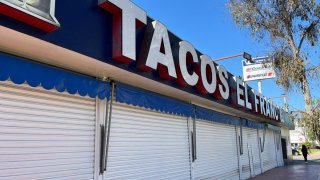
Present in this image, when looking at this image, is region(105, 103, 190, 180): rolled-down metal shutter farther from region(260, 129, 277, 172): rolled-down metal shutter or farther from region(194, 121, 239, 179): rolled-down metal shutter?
region(260, 129, 277, 172): rolled-down metal shutter

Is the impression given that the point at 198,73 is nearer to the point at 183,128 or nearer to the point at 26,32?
the point at 183,128

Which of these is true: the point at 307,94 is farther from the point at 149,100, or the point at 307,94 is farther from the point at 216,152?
the point at 149,100

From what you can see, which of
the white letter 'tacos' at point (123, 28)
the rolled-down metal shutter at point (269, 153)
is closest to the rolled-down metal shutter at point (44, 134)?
the white letter 'tacos' at point (123, 28)

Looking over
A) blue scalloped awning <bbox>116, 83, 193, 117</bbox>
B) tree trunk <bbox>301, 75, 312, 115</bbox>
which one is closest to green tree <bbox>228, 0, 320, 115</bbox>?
tree trunk <bbox>301, 75, 312, 115</bbox>

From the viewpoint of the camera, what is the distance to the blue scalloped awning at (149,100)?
6688mm

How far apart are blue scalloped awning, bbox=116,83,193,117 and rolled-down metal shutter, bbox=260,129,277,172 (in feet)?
39.0

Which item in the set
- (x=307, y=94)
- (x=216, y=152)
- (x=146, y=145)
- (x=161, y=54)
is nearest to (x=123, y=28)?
(x=161, y=54)

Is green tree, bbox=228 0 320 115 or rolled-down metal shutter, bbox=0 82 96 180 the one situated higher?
green tree, bbox=228 0 320 115

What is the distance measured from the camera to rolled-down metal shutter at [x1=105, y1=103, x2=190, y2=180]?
6.79 m

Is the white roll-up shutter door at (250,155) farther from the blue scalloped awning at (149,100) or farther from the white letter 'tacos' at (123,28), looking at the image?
the white letter 'tacos' at (123,28)

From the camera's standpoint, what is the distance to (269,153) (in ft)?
69.8

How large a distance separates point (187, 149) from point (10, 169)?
602cm

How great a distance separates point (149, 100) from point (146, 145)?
45.7 inches

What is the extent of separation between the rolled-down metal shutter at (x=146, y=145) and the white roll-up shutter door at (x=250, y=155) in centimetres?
651
